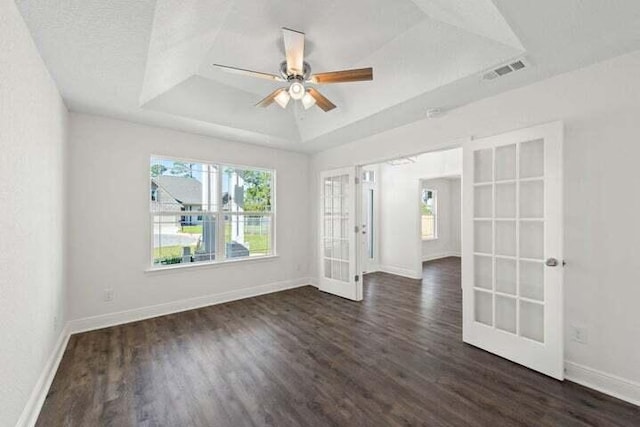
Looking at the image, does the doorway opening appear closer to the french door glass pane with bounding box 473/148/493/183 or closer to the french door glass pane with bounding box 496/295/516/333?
the french door glass pane with bounding box 473/148/493/183

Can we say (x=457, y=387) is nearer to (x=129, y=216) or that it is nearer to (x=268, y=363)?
(x=268, y=363)

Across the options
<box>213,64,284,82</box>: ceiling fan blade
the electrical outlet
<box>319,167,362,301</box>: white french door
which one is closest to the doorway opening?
<box>319,167,362,301</box>: white french door

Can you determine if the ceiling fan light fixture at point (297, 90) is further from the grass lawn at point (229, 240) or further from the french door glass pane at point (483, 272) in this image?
the grass lawn at point (229, 240)

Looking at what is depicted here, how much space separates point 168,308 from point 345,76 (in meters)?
3.74

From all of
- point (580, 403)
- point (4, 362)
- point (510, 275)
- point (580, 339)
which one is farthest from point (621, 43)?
point (4, 362)

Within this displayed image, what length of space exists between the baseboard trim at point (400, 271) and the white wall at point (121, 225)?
3556mm

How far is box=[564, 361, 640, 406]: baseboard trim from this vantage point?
1998 millimetres

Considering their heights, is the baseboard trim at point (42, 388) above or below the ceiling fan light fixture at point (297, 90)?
below

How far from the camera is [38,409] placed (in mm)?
1884

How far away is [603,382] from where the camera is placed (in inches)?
83.4

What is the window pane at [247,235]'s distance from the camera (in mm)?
4500

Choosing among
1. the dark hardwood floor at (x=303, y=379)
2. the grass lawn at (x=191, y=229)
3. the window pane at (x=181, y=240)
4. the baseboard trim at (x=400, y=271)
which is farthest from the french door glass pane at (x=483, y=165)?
the grass lawn at (x=191, y=229)

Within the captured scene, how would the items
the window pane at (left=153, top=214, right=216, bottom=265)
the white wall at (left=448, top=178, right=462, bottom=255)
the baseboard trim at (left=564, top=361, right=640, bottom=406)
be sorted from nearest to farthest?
1. the baseboard trim at (left=564, top=361, right=640, bottom=406)
2. the window pane at (left=153, top=214, right=216, bottom=265)
3. the white wall at (left=448, top=178, right=462, bottom=255)

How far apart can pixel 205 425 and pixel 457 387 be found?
1.89 meters
